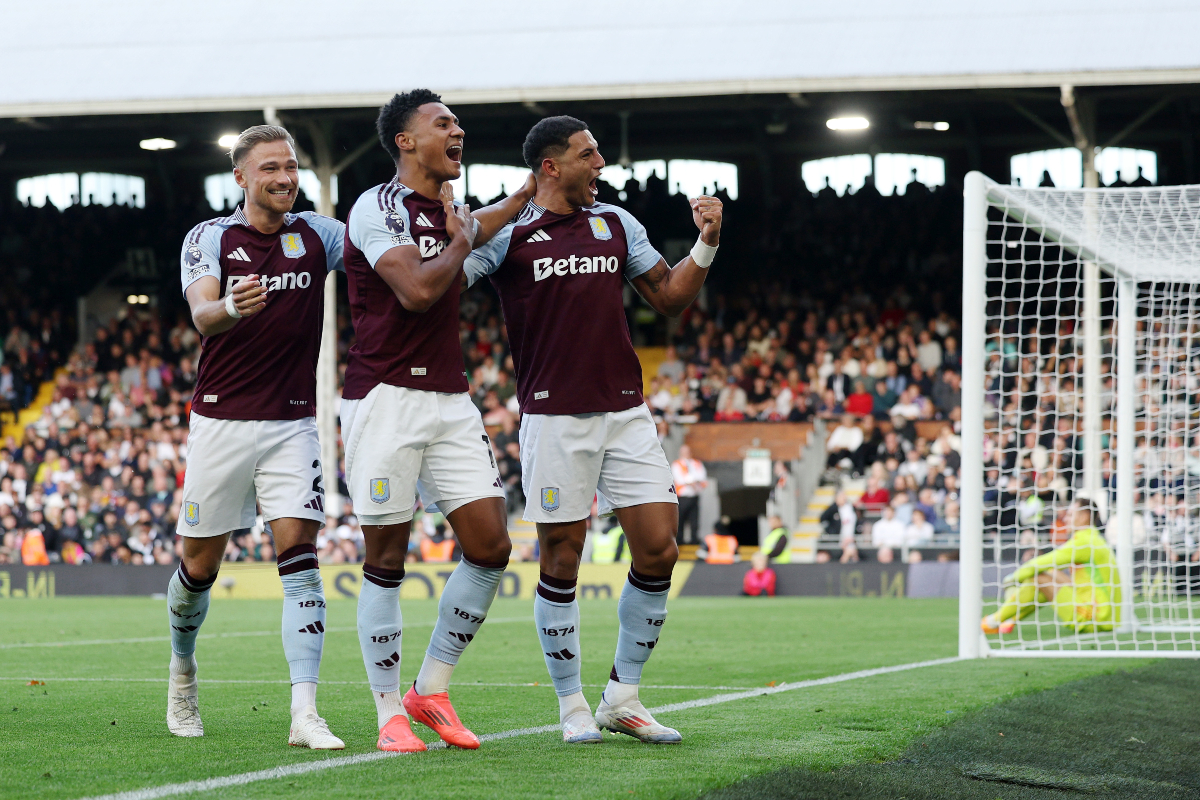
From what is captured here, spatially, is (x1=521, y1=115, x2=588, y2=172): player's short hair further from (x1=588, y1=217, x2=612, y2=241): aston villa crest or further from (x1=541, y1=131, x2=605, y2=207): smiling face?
(x1=588, y1=217, x2=612, y2=241): aston villa crest

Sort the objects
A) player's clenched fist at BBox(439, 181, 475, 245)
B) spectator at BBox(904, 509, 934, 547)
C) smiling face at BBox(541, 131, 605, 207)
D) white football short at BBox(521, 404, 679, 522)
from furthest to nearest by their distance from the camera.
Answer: spectator at BBox(904, 509, 934, 547) < smiling face at BBox(541, 131, 605, 207) < white football short at BBox(521, 404, 679, 522) < player's clenched fist at BBox(439, 181, 475, 245)

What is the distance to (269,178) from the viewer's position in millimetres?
5395

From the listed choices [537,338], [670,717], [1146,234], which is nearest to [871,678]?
[670,717]

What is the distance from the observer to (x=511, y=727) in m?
5.83

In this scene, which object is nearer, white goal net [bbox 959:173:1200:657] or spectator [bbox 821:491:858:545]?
white goal net [bbox 959:173:1200:657]

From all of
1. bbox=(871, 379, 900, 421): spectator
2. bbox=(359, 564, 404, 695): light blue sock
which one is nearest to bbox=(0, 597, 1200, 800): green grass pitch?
bbox=(359, 564, 404, 695): light blue sock

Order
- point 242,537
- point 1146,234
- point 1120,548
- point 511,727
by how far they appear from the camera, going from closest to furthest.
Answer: point 511,727 < point 1146,234 < point 1120,548 < point 242,537

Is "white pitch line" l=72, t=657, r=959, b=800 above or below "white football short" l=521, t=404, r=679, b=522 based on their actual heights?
below

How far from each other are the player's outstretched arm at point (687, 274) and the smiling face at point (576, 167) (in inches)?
15.0

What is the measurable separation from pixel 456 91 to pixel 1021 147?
542 inches

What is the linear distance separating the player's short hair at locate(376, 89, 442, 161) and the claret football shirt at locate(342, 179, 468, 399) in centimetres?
19

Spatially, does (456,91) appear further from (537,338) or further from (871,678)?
(537,338)

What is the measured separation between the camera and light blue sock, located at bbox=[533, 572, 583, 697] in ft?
17.5

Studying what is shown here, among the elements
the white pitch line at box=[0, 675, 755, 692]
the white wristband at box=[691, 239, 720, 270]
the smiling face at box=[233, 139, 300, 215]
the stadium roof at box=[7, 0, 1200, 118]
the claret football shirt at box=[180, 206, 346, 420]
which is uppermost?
the stadium roof at box=[7, 0, 1200, 118]
